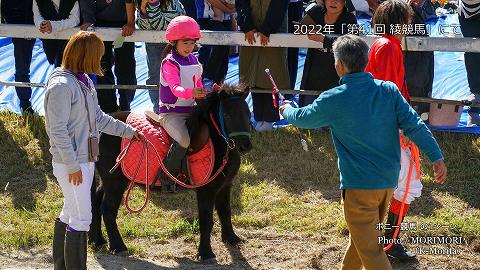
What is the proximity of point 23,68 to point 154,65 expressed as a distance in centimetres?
161

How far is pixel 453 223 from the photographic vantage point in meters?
8.03

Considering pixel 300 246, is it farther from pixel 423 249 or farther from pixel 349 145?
pixel 349 145

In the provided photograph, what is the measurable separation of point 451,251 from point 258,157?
8.89 ft

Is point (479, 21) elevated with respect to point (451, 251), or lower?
elevated

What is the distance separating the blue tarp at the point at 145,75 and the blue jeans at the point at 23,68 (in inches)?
6.8

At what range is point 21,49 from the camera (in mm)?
10391

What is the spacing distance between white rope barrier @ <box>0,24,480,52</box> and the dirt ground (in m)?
2.24

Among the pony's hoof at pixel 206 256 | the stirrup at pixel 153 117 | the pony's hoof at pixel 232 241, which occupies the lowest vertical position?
the pony's hoof at pixel 206 256

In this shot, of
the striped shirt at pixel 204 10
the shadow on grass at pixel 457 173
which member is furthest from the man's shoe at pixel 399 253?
the striped shirt at pixel 204 10

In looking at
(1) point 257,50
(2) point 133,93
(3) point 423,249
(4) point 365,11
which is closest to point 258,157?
(1) point 257,50

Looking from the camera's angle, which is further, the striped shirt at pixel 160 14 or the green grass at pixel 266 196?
the striped shirt at pixel 160 14

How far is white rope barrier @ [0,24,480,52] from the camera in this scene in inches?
354

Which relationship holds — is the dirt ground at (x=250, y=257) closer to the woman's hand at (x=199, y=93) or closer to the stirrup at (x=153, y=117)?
the stirrup at (x=153, y=117)

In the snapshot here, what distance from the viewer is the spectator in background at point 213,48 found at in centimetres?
1029
